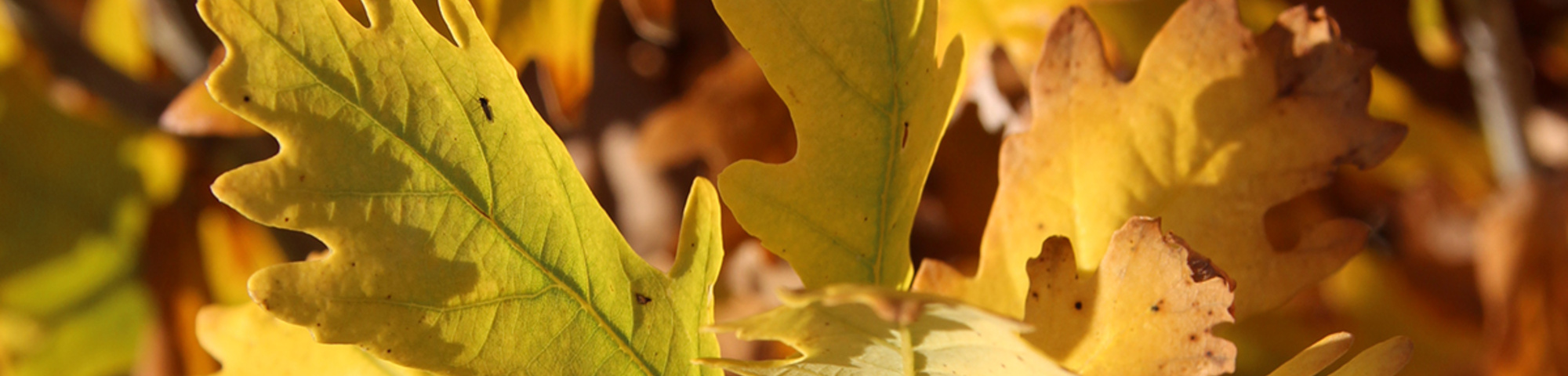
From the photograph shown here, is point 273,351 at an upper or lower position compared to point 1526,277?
lower

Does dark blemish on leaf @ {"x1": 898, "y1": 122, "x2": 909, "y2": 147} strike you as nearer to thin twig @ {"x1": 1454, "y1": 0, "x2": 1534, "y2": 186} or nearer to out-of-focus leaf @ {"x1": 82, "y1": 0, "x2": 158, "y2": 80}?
thin twig @ {"x1": 1454, "y1": 0, "x2": 1534, "y2": 186}

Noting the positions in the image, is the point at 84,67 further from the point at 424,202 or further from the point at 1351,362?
the point at 1351,362

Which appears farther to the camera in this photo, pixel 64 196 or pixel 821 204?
pixel 64 196

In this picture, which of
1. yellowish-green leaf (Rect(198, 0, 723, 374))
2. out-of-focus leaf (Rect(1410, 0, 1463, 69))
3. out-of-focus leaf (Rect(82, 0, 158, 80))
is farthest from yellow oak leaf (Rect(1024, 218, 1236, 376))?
out-of-focus leaf (Rect(82, 0, 158, 80))

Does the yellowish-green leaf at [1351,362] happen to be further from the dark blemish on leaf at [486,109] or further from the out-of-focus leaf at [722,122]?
the out-of-focus leaf at [722,122]

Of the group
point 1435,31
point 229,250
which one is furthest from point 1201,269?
point 229,250

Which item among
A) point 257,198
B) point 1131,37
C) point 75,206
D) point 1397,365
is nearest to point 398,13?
point 257,198

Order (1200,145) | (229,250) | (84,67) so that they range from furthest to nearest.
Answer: (229,250) < (84,67) < (1200,145)
